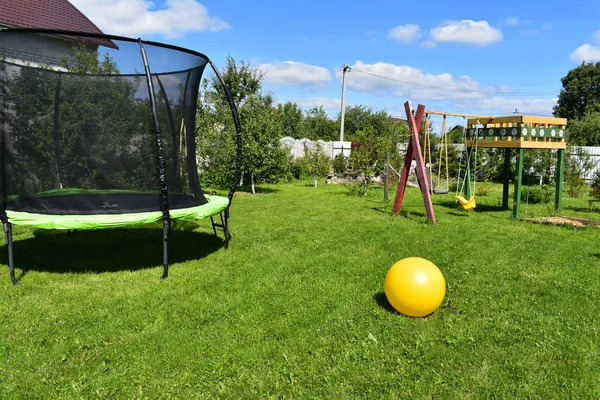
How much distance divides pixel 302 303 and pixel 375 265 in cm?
134

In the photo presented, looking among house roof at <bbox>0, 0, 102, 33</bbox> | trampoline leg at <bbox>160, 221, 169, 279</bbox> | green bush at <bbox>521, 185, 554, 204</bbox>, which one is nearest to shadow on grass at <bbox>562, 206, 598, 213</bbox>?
green bush at <bbox>521, 185, 554, 204</bbox>

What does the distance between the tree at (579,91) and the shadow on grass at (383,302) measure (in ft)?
134

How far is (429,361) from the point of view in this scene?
2.63m

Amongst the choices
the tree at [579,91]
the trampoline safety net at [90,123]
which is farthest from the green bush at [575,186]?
the tree at [579,91]

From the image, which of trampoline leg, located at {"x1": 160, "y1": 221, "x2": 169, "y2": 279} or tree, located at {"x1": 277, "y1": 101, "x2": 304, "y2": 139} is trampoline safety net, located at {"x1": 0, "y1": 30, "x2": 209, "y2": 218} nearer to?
trampoline leg, located at {"x1": 160, "y1": 221, "x2": 169, "y2": 279}

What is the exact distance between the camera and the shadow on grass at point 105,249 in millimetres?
4598

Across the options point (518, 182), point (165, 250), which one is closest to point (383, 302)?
point (165, 250)

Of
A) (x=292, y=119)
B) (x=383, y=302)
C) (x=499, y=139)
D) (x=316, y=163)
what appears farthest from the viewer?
(x=292, y=119)

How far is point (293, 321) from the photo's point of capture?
10.5 ft

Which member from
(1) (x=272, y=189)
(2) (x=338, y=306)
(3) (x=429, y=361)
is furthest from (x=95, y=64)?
(1) (x=272, y=189)

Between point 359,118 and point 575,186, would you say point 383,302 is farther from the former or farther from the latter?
point 359,118

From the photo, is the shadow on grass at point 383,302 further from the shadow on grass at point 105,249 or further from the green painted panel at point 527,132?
the green painted panel at point 527,132

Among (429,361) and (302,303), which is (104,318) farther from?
(429,361)

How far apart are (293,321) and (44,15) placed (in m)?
12.5
